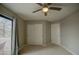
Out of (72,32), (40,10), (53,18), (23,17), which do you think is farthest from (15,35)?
(72,32)

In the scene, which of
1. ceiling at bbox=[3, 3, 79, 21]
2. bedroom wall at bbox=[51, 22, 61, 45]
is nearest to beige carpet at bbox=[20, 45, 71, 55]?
bedroom wall at bbox=[51, 22, 61, 45]

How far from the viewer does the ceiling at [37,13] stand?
1290 mm

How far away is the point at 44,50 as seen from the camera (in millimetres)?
1404

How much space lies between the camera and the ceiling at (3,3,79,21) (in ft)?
4.23

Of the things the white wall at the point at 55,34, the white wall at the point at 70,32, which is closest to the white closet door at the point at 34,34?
the white wall at the point at 55,34

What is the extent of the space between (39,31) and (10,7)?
55 centimetres

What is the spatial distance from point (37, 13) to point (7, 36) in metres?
0.54

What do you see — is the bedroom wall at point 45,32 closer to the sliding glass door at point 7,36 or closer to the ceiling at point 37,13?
the ceiling at point 37,13

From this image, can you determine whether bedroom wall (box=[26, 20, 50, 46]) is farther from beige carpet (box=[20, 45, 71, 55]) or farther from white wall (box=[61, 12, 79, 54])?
white wall (box=[61, 12, 79, 54])

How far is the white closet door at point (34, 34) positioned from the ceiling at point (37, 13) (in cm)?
13

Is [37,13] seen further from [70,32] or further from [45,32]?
[70,32]

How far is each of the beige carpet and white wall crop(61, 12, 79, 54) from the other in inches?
6.5

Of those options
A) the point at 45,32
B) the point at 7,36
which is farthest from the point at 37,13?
the point at 7,36

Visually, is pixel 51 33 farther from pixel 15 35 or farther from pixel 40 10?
pixel 15 35
